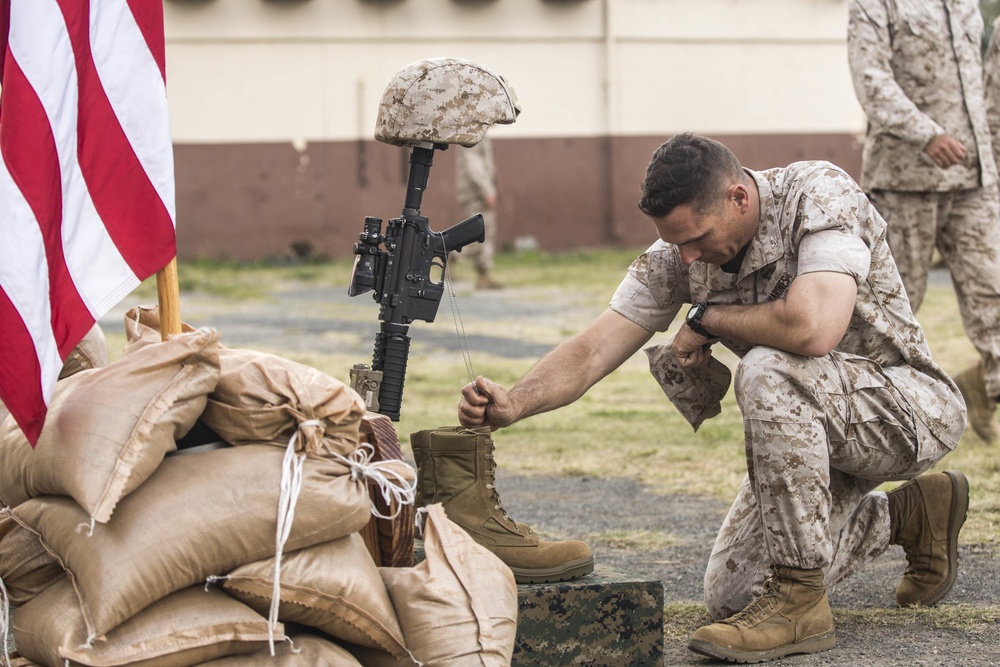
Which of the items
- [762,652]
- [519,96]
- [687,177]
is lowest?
[762,652]

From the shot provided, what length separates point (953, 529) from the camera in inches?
155

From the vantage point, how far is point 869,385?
11.8ft

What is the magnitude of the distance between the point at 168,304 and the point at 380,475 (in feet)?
1.91

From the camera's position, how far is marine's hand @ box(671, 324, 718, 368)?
3.73 metres

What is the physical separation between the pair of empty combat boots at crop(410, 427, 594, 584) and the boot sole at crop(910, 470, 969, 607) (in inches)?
47.4

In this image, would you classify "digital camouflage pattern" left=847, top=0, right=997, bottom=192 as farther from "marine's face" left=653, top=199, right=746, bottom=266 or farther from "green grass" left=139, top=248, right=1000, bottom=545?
"marine's face" left=653, top=199, right=746, bottom=266

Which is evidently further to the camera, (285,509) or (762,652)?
(762,652)

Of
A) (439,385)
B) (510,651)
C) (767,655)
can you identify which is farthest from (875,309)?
(439,385)

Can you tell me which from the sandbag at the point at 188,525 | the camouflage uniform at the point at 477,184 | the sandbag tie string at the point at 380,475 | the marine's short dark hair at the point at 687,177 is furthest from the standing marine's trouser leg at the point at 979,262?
the camouflage uniform at the point at 477,184

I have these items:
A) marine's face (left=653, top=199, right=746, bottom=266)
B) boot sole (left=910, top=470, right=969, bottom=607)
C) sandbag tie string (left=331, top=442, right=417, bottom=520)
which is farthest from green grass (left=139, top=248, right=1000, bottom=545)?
sandbag tie string (left=331, top=442, right=417, bottom=520)

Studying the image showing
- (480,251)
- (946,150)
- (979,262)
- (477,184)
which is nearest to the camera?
(946,150)

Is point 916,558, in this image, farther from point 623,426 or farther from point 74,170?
point 623,426

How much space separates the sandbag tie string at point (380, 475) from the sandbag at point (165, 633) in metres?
0.34

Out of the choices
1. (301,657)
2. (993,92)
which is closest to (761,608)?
(301,657)
